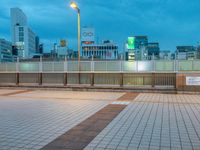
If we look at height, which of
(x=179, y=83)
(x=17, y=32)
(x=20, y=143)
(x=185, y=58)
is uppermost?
(x=17, y=32)

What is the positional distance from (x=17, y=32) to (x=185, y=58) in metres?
92.9

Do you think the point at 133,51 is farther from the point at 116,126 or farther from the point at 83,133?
the point at 83,133

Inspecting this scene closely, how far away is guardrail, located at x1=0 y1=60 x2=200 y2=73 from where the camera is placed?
14.8 metres

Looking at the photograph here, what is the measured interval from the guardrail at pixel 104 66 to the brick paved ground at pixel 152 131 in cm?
633

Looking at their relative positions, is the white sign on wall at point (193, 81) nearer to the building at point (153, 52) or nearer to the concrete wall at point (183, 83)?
the concrete wall at point (183, 83)

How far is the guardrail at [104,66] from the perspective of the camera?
48.7 ft

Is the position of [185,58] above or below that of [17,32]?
below

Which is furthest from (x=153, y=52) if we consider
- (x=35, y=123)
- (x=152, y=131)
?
(x=35, y=123)

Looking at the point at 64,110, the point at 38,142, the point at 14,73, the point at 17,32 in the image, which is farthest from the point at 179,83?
the point at 17,32

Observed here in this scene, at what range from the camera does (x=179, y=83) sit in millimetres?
14117

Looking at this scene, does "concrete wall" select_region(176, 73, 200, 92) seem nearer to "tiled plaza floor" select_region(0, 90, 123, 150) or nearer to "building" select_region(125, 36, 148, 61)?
"building" select_region(125, 36, 148, 61)

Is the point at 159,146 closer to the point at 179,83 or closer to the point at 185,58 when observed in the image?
the point at 179,83

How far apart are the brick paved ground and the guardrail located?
6330mm

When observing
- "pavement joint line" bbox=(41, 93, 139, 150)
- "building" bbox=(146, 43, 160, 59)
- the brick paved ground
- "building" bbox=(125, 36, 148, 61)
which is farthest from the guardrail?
"pavement joint line" bbox=(41, 93, 139, 150)
